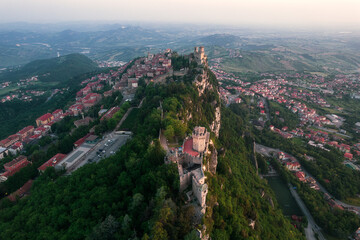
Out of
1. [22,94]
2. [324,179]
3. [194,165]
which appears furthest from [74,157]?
[22,94]

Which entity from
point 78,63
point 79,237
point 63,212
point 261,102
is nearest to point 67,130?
point 63,212

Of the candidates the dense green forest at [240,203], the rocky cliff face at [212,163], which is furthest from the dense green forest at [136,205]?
the rocky cliff face at [212,163]

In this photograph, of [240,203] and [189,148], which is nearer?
[189,148]

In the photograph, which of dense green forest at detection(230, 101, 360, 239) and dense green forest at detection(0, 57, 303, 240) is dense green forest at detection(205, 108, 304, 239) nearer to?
dense green forest at detection(0, 57, 303, 240)

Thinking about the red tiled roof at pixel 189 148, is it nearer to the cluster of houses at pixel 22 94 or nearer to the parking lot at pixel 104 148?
the parking lot at pixel 104 148

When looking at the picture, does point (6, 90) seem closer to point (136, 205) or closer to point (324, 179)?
point (136, 205)

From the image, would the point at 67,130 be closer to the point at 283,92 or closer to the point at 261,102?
the point at 261,102
